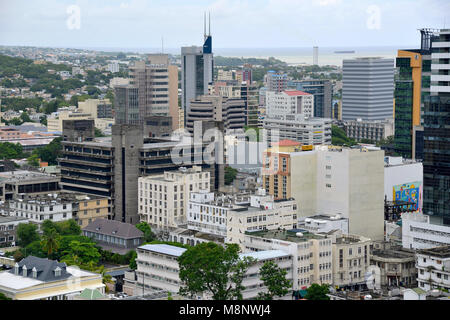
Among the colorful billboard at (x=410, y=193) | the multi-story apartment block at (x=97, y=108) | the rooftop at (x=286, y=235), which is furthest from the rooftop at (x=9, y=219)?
the multi-story apartment block at (x=97, y=108)

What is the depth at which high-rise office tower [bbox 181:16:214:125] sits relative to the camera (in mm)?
36375

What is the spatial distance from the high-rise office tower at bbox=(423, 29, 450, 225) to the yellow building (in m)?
6.54

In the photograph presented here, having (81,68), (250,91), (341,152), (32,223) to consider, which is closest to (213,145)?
(341,152)

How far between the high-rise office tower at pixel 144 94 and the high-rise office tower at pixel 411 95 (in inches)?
428

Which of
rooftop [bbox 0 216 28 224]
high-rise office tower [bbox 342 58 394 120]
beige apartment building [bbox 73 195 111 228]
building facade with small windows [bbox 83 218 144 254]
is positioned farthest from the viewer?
high-rise office tower [bbox 342 58 394 120]

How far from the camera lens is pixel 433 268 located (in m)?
12.6

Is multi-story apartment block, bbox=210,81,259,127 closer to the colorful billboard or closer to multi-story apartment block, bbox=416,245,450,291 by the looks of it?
the colorful billboard

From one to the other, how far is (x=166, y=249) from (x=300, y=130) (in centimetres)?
1782

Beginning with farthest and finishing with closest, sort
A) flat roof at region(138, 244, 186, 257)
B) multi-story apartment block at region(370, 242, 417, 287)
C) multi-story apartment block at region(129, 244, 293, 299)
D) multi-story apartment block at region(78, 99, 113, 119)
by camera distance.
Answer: multi-story apartment block at region(78, 99, 113, 119) → multi-story apartment block at region(370, 242, 417, 287) → flat roof at region(138, 244, 186, 257) → multi-story apartment block at region(129, 244, 293, 299)

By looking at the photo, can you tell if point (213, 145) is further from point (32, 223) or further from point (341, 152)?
point (32, 223)

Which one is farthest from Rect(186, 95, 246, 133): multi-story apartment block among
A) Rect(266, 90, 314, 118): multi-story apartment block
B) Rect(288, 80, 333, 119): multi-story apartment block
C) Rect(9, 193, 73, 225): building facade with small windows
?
Rect(9, 193, 73, 225): building facade with small windows

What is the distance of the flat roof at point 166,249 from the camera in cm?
1235

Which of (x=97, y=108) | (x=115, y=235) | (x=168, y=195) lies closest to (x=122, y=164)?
(x=168, y=195)

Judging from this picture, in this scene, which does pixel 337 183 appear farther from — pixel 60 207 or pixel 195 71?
pixel 195 71
